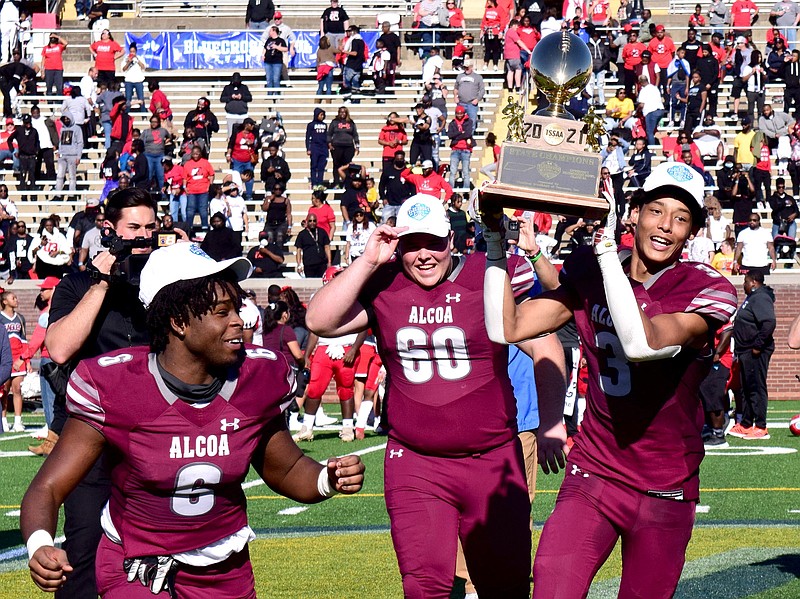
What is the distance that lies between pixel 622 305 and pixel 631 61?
72.8 feet

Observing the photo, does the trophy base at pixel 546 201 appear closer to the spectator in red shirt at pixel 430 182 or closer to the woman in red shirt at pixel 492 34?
the spectator in red shirt at pixel 430 182

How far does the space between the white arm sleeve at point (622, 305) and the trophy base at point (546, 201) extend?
174 millimetres

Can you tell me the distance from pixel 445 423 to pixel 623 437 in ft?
3.18

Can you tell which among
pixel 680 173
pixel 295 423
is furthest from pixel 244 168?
pixel 680 173

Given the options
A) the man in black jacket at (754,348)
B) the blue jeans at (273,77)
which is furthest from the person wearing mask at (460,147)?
the man in black jacket at (754,348)

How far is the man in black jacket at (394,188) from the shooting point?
22.2 m

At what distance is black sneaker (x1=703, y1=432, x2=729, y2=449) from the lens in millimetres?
14815

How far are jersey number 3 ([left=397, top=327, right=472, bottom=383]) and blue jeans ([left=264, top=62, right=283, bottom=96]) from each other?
915 inches

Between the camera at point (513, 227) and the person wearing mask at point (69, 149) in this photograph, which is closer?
the camera at point (513, 227)

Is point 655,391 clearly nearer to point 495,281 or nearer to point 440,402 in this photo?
point 495,281

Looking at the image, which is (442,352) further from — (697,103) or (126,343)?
(697,103)

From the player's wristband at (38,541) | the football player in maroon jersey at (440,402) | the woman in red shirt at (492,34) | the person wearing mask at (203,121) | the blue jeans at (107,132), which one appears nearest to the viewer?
the player's wristband at (38,541)

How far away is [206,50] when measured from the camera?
100 ft

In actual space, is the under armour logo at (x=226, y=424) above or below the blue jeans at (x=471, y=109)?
above
